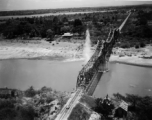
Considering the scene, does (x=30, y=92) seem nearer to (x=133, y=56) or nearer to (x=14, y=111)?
(x=14, y=111)

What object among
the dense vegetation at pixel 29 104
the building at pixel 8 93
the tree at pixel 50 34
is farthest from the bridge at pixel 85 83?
the tree at pixel 50 34

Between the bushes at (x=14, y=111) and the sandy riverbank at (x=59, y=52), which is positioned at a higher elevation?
the sandy riverbank at (x=59, y=52)

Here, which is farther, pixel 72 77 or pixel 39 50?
pixel 39 50

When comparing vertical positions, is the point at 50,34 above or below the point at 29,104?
above

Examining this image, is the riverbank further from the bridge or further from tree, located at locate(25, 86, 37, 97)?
tree, located at locate(25, 86, 37, 97)

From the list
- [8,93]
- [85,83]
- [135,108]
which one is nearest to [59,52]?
[8,93]

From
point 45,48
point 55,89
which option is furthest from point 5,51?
point 55,89

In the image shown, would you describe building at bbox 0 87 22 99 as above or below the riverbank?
below

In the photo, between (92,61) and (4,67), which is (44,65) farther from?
(92,61)

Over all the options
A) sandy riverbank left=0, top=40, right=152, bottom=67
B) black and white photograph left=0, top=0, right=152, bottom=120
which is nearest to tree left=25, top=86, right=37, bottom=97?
black and white photograph left=0, top=0, right=152, bottom=120

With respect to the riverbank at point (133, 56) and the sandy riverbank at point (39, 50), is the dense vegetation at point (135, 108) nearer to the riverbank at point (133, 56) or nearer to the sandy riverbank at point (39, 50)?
the riverbank at point (133, 56)
